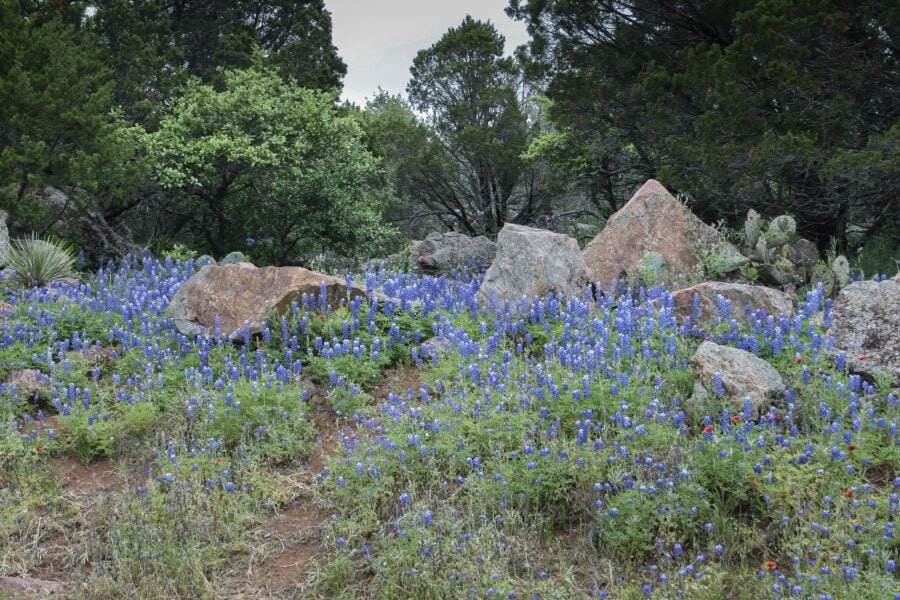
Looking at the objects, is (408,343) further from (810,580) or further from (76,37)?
(76,37)

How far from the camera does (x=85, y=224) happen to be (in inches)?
527

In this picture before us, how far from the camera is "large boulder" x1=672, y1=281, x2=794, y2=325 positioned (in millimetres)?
6883

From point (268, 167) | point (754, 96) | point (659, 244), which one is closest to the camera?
point (659, 244)

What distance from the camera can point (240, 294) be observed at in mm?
7504

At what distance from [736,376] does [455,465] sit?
1864 mm

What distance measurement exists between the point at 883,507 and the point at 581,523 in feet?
4.83

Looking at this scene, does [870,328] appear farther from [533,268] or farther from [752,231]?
[752,231]

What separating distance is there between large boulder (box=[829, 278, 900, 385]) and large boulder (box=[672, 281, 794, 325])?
3.99 ft

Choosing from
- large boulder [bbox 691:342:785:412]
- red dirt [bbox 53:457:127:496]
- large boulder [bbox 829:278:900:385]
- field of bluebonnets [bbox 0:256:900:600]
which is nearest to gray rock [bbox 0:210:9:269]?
field of bluebonnets [bbox 0:256:900:600]

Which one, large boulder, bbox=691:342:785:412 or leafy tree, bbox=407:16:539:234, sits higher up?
leafy tree, bbox=407:16:539:234

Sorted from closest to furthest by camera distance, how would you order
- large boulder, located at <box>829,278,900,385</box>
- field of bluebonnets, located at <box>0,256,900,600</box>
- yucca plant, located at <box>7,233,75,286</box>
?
field of bluebonnets, located at <box>0,256,900,600</box>, large boulder, located at <box>829,278,900,385</box>, yucca plant, located at <box>7,233,75,286</box>

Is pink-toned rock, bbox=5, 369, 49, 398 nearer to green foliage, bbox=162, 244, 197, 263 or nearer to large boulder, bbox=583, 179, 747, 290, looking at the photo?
green foliage, bbox=162, 244, 197, 263

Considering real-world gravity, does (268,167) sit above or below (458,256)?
above

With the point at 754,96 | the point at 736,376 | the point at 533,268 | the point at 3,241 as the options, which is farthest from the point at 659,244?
the point at 3,241
